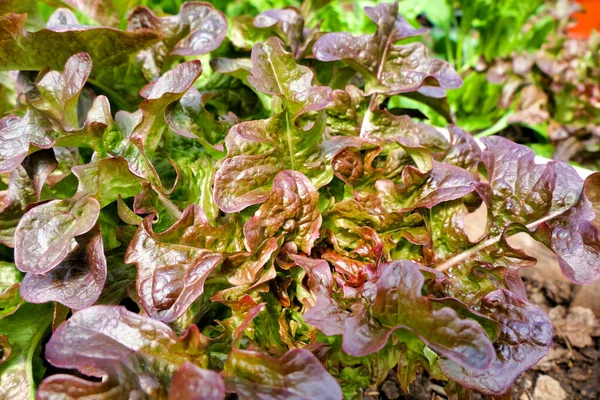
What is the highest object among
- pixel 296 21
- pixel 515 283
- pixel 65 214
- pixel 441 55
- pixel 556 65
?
pixel 296 21

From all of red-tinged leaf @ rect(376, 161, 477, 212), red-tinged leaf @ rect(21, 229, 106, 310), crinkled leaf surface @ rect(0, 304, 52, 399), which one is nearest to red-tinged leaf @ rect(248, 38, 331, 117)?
red-tinged leaf @ rect(376, 161, 477, 212)

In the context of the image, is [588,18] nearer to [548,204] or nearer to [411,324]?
[548,204]

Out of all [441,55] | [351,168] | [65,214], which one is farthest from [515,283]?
[441,55]

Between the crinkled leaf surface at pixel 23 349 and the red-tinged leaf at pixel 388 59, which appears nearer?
the crinkled leaf surface at pixel 23 349

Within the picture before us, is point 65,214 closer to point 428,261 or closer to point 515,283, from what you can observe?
point 428,261

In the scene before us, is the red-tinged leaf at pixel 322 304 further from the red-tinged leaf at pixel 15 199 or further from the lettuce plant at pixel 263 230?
the red-tinged leaf at pixel 15 199

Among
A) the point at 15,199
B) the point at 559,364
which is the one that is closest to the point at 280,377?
the point at 15,199

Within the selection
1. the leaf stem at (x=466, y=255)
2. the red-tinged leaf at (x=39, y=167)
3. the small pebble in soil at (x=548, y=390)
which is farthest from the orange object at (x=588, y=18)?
the red-tinged leaf at (x=39, y=167)
